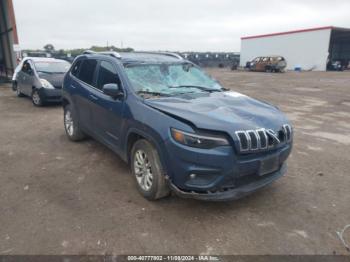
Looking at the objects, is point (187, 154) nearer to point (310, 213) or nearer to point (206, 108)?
point (206, 108)

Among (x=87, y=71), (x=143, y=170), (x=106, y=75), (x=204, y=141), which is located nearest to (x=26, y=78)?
(x=87, y=71)

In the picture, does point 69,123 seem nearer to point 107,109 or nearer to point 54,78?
point 107,109

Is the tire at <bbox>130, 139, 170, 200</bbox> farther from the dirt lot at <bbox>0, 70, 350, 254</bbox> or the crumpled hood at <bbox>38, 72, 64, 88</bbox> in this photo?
the crumpled hood at <bbox>38, 72, 64, 88</bbox>

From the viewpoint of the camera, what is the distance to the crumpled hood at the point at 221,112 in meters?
2.95

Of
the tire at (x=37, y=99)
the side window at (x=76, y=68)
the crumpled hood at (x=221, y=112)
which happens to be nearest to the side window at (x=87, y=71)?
the side window at (x=76, y=68)

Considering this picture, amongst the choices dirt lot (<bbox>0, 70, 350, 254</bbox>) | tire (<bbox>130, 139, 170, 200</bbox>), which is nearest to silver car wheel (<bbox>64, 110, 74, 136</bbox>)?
dirt lot (<bbox>0, 70, 350, 254</bbox>)

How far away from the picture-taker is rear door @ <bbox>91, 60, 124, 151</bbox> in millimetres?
3887

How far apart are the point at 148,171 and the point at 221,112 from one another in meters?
1.13

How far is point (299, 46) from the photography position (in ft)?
126

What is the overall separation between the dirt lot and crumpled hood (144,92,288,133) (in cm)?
107

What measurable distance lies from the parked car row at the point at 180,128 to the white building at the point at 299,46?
37.9 metres

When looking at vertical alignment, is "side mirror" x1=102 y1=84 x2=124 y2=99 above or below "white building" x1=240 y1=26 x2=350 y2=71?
below

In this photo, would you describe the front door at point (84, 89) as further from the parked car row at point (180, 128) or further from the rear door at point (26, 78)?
the rear door at point (26, 78)

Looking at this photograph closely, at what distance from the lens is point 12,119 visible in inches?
315
